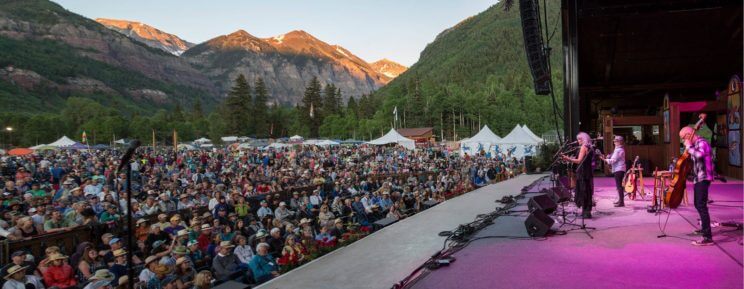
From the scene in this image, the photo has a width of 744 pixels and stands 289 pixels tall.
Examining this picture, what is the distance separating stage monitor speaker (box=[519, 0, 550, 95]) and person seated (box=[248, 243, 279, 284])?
984 cm

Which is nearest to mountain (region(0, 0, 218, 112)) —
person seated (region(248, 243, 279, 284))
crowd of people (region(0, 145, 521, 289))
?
crowd of people (region(0, 145, 521, 289))

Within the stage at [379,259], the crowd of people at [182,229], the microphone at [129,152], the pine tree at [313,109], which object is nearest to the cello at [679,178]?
the stage at [379,259]

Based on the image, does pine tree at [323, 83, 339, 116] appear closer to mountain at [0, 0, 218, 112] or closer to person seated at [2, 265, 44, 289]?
mountain at [0, 0, 218, 112]

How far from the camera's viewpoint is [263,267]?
685cm

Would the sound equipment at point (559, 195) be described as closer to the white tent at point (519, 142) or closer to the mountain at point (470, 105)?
the white tent at point (519, 142)

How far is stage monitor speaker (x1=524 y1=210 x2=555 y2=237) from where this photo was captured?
19.7 feet

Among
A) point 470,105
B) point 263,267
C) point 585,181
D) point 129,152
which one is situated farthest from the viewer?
point 470,105

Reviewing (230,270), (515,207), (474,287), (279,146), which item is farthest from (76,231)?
(279,146)

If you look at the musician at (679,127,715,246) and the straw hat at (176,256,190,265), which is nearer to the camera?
the musician at (679,127,715,246)

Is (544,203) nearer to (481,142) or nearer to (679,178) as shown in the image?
(679,178)

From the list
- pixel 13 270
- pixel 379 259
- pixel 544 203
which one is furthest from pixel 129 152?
pixel 544 203

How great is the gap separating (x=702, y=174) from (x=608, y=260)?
5.23 feet

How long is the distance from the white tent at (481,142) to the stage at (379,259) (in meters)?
17.9

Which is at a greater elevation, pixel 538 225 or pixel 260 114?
pixel 260 114
